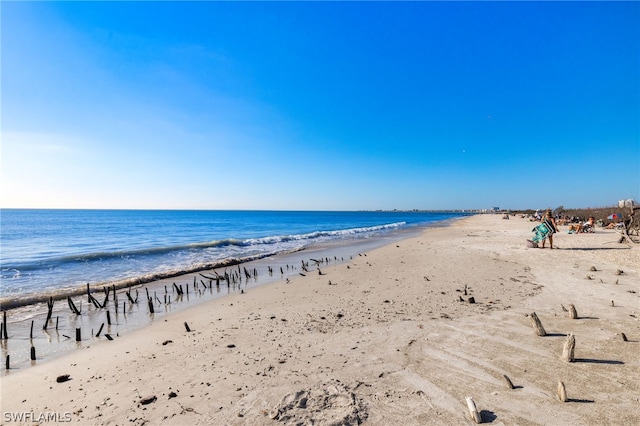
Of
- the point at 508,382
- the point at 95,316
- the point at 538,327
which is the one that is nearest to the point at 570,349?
the point at 538,327

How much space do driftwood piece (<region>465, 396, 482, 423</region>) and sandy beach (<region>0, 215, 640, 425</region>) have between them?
0.40ft

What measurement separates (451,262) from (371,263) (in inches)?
156

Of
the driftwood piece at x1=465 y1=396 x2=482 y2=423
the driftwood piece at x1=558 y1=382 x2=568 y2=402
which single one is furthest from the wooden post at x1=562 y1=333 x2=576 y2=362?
the driftwood piece at x1=465 y1=396 x2=482 y2=423

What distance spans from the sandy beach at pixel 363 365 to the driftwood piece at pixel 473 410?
Result: 0.12 meters

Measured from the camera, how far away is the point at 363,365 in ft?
16.3

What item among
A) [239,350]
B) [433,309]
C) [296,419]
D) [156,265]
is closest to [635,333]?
[433,309]

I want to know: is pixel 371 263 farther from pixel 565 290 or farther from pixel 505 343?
pixel 505 343

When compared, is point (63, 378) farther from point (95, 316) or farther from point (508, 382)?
point (508, 382)

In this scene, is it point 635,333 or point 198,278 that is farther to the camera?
point 198,278

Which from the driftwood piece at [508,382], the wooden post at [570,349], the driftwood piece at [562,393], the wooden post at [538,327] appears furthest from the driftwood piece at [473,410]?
the wooden post at [538,327]

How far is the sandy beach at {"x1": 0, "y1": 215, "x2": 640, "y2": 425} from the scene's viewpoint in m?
3.84

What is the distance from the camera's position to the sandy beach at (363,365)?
3.84 metres

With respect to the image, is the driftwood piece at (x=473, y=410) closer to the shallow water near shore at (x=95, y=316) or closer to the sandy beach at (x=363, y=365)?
the sandy beach at (x=363, y=365)

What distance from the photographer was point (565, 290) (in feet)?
29.4
